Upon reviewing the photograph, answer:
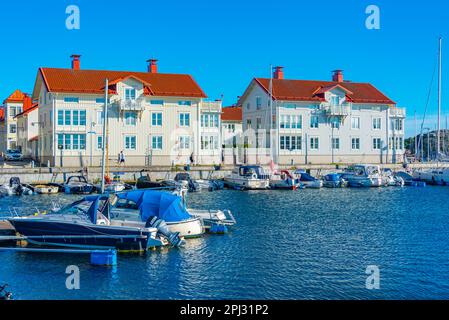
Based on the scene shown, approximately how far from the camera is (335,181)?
217 ft

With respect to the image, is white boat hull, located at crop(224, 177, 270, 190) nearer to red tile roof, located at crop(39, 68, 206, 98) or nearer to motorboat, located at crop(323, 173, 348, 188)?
motorboat, located at crop(323, 173, 348, 188)

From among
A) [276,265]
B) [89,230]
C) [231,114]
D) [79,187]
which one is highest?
[231,114]

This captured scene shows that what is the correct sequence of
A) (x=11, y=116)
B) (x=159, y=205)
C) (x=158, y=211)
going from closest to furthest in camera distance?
(x=158, y=211), (x=159, y=205), (x=11, y=116)

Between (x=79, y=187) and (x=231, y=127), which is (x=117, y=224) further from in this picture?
(x=231, y=127)

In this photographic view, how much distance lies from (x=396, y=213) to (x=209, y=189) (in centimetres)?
2168

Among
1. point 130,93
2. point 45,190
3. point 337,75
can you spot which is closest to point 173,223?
point 45,190

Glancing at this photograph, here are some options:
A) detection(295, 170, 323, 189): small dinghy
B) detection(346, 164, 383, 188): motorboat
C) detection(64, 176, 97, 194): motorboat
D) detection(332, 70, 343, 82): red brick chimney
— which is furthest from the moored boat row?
detection(332, 70, 343, 82): red brick chimney

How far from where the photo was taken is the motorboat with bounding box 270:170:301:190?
203 feet

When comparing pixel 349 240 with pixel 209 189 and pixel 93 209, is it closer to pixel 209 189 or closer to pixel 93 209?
pixel 93 209

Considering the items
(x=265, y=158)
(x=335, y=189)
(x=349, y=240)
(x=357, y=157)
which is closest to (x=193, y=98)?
(x=265, y=158)

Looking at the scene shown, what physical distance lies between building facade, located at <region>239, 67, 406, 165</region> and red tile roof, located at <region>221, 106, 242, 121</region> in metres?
9.79

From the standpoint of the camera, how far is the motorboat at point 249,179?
200 feet

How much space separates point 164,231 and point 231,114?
6954cm
